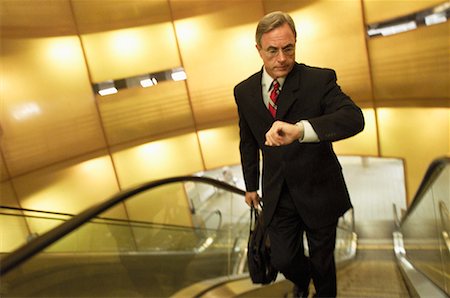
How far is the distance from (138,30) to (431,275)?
605 cm

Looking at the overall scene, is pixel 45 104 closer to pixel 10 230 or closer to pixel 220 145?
pixel 10 230

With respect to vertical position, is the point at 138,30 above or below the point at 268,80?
above

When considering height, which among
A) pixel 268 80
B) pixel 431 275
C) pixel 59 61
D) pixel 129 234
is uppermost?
pixel 59 61

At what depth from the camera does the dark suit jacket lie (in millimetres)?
1638

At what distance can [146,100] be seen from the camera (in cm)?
684

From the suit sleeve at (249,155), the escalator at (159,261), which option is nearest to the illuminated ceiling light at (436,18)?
the escalator at (159,261)

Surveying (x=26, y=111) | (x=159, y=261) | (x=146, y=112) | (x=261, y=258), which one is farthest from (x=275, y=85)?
(x=146, y=112)

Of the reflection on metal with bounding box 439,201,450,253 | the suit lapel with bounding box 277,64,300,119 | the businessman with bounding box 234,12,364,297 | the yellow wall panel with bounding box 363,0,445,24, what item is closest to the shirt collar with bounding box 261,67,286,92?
the businessman with bounding box 234,12,364,297

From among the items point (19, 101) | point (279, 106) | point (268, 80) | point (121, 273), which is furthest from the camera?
point (19, 101)

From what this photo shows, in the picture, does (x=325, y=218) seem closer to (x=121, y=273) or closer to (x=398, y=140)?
(x=121, y=273)

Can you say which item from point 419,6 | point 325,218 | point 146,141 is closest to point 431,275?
point 325,218

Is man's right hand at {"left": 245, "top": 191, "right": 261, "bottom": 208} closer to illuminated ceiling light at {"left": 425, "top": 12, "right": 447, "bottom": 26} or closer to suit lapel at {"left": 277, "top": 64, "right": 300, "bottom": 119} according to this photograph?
suit lapel at {"left": 277, "top": 64, "right": 300, "bottom": 119}

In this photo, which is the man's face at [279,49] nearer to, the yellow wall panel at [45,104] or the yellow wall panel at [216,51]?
the yellow wall panel at [45,104]

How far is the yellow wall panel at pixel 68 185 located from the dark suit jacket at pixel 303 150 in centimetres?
461
